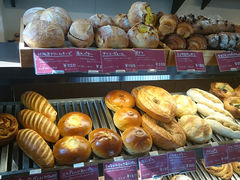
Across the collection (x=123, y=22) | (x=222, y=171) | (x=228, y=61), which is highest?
(x=123, y=22)

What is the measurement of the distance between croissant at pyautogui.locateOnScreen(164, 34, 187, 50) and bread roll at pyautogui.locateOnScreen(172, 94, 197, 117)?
0.39 meters

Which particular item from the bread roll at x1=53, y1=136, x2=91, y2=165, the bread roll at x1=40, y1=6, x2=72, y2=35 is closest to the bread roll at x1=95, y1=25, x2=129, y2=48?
the bread roll at x1=40, y1=6, x2=72, y2=35

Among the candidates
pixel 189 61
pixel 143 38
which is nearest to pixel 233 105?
pixel 189 61

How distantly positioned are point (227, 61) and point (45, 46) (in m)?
1.03

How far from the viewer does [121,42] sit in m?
1.06

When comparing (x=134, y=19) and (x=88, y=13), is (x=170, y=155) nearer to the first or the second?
(x=134, y=19)

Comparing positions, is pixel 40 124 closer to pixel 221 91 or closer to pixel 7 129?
pixel 7 129

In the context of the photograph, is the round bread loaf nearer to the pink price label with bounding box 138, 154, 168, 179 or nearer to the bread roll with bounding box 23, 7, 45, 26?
the pink price label with bounding box 138, 154, 168, 179

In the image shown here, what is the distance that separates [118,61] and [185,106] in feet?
2.09

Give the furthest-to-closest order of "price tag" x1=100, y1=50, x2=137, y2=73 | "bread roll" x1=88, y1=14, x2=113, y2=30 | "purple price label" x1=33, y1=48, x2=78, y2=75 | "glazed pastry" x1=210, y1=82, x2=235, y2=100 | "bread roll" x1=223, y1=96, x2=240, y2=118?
"glazed pastry" x1=210, y1=82, x2=235, y2=100
"bread roll" x1=223, y1=96, x2=240, y2=118
"bread roll" x1=88, y1=14, x2=113, y2=30
"price tag" x1=100, y1=50, x2=137, y2=73
"purple price label" x1=33, y1=48, x2=78, y2=75

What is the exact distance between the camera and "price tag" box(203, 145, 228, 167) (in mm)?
1185

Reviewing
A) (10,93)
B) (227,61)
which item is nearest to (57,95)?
(10,93)

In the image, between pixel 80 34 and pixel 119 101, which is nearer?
pixel 80 34

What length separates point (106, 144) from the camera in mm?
1008
